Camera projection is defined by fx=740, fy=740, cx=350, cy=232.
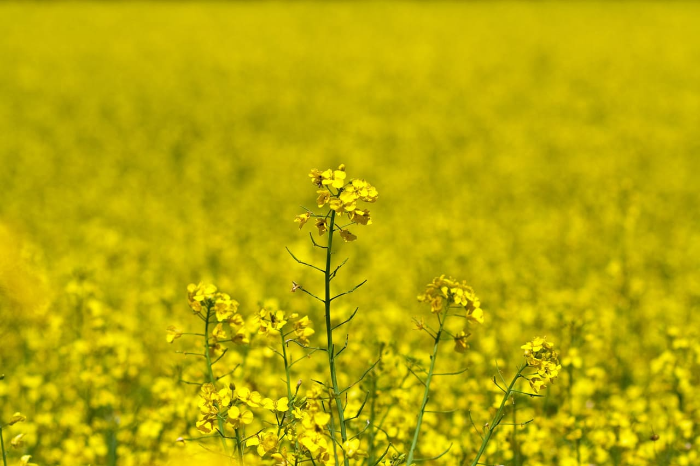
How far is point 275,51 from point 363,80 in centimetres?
350

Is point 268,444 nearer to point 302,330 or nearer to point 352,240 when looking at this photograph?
point 302,330

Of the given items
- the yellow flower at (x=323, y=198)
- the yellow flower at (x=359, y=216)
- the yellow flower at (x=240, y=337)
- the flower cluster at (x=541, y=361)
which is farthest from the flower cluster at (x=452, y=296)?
the yellow flower at (x=240, y=337)

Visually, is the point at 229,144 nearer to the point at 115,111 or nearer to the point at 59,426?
the point at 115,111

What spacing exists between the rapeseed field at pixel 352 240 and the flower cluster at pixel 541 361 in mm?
15

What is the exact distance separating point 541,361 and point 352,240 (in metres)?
0.66

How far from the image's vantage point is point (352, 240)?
1952mm

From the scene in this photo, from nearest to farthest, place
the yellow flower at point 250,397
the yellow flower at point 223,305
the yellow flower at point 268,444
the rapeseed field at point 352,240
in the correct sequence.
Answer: the yellow flower at point 268,444 → the yellow flower at point 250,397 → the yellow flower at point 223,305 → the rapeseed field at point 352,240

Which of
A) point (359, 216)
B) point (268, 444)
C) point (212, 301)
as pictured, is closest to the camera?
point (268, 444)

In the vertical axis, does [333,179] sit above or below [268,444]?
above

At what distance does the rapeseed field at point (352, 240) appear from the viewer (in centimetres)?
299

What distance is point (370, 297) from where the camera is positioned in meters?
6.20

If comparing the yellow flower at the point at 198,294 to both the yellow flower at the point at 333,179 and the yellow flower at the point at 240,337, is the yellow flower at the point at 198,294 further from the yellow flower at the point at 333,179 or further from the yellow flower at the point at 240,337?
the yellow flower at the point at 333,179

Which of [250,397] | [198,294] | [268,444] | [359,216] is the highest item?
[359,216]

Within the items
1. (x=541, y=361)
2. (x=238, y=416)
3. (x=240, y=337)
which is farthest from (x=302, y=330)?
(x=541, y=361)
